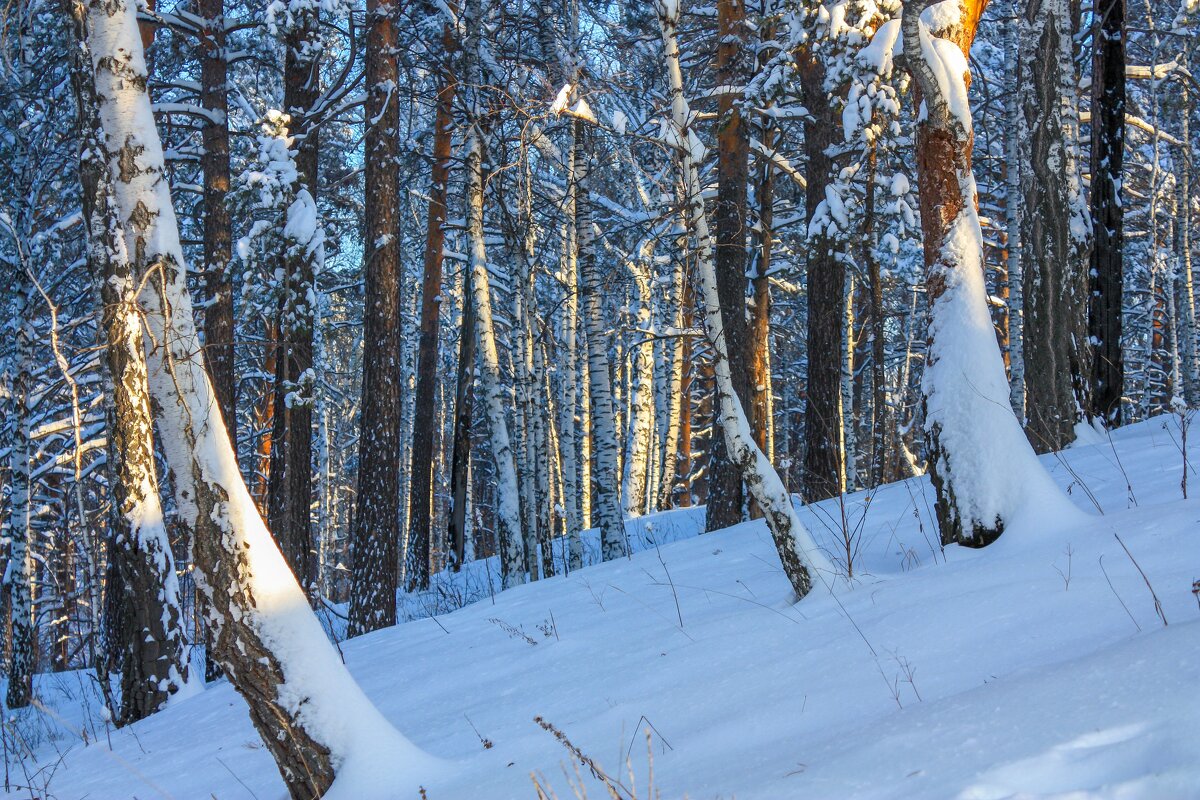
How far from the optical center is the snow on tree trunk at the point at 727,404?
430cm

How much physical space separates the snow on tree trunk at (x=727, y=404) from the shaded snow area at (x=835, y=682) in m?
0.25

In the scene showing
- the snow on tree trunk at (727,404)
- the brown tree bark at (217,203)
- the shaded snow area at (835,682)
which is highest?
the brown tree bark at (217,203)

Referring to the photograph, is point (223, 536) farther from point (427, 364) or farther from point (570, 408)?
point (570, 408)

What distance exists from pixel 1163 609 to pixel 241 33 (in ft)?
40.1

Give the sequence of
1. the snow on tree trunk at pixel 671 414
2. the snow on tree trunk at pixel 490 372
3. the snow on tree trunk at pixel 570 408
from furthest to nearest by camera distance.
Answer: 1. the snow on tree trunk at pixel 671 414
2. the snow on tree trunk at pixel 570 408
3. the snow on tree trunk at pixel 490 372

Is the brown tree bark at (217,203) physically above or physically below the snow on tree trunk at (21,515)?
above

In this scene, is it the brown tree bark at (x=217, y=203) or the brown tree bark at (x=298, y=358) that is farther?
the brown tree bark at (x=217, y=203)

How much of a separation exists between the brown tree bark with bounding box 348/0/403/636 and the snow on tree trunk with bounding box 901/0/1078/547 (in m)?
5.50

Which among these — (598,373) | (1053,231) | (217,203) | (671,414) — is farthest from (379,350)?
(671,414)

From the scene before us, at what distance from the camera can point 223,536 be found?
11.2 ft

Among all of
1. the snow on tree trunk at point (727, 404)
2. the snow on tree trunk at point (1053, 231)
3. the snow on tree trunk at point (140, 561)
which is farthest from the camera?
the snow on tree trunk at point (1053, 231)

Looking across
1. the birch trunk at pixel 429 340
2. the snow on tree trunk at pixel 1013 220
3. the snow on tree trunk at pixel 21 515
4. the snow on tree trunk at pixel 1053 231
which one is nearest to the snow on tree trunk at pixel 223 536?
the snow on tree trunk at pixel 1053 231

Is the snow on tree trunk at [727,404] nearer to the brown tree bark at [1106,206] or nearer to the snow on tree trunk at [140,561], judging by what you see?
the snow on tree trunk at [140,561]

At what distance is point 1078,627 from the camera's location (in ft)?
8.92
